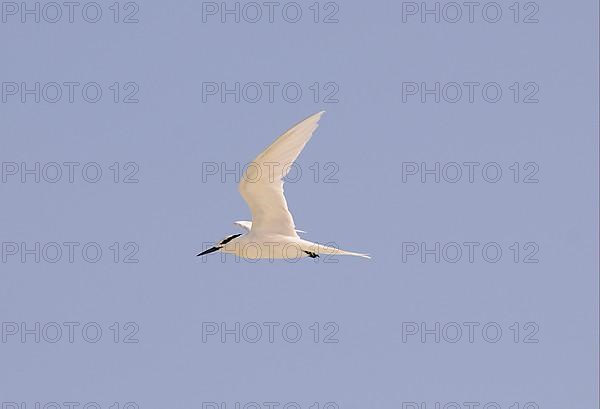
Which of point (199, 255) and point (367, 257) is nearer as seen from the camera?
point (367, 257)

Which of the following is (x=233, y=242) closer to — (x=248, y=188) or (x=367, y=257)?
(x=248, y=188)

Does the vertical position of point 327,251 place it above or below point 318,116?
below

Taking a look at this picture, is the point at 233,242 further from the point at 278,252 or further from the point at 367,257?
the point at 367,257

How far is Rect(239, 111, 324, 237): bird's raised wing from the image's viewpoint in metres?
33.4

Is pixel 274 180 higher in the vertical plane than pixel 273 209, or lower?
higher

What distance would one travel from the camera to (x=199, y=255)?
35.7 meters

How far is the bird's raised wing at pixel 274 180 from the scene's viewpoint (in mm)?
33406

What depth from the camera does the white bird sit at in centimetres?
3344

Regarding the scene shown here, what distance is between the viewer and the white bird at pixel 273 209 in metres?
33.4

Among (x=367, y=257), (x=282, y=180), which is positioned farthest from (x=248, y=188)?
(x=367, y=257)

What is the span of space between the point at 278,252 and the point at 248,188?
1.16 metres

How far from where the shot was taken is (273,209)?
1361 inches

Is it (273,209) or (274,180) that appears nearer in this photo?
(274,180)

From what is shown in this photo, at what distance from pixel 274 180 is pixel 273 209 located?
646 mm
